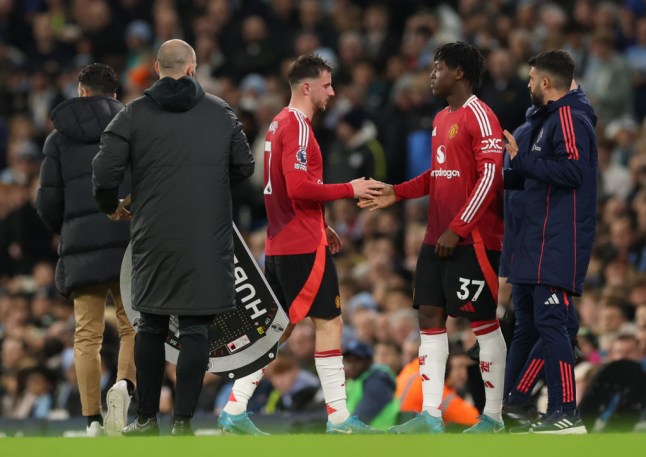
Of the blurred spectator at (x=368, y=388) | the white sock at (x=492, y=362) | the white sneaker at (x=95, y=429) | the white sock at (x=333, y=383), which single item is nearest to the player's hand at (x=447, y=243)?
the white sock at (x=492, y=362)

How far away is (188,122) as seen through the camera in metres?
7.98

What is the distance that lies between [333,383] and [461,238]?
1.11 metres

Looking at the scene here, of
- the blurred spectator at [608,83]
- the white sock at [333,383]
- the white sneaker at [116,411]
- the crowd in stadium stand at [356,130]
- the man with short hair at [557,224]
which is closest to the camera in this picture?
the man with short hair at [557,224]

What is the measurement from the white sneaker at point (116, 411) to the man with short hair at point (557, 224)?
222cm

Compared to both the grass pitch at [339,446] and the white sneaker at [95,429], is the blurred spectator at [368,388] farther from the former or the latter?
the grass pitch at [339,446]

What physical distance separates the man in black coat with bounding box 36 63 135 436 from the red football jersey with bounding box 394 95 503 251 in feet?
6.14

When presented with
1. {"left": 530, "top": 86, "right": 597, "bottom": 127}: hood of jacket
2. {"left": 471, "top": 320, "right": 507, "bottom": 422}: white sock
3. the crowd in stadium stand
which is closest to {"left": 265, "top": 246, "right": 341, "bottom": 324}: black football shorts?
{"left": 471, "top": 320, "right": 507, "bottom": 422}: white sock

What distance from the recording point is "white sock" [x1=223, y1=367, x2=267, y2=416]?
8.66m

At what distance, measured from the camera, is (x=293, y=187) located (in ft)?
27.6

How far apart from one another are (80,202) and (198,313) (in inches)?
55.2

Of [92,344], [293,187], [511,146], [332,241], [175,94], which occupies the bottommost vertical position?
[92,344]

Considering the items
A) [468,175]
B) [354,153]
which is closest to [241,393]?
[468,175]

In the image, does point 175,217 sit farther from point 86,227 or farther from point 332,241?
point 332,241

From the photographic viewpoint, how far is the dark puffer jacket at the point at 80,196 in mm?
8844
